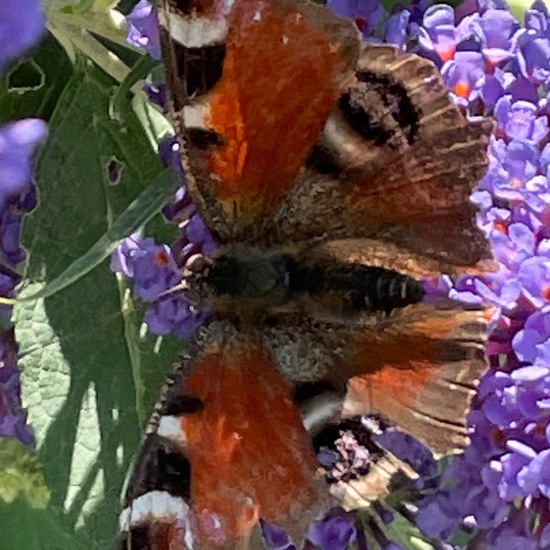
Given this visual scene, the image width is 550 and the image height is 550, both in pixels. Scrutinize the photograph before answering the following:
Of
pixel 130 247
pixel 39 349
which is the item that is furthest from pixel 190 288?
pixel 39 349

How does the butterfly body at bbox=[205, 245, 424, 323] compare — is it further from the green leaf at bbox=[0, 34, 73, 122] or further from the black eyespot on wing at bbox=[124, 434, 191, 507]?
the green leaf at bbox=[0, 34, 73, 122]

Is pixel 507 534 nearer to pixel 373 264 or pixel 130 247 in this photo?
pixel 373 264

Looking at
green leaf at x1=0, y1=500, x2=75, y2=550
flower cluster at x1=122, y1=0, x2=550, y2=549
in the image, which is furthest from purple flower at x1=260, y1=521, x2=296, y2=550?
green leaf at x1=0, y1=500, x2=75, y2=550

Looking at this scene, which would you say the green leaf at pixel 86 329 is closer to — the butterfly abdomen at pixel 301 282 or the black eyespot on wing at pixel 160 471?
the butterfly abdomen at pixel 301 282

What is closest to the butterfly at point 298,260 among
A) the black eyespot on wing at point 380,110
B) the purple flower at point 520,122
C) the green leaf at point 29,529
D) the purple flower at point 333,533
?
the black eyespot on wing at point 380,110

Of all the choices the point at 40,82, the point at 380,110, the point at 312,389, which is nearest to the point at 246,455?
the point at 312,389

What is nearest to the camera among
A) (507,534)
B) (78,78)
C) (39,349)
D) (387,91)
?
(387,91)

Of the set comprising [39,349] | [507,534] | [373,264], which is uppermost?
[373,264]
